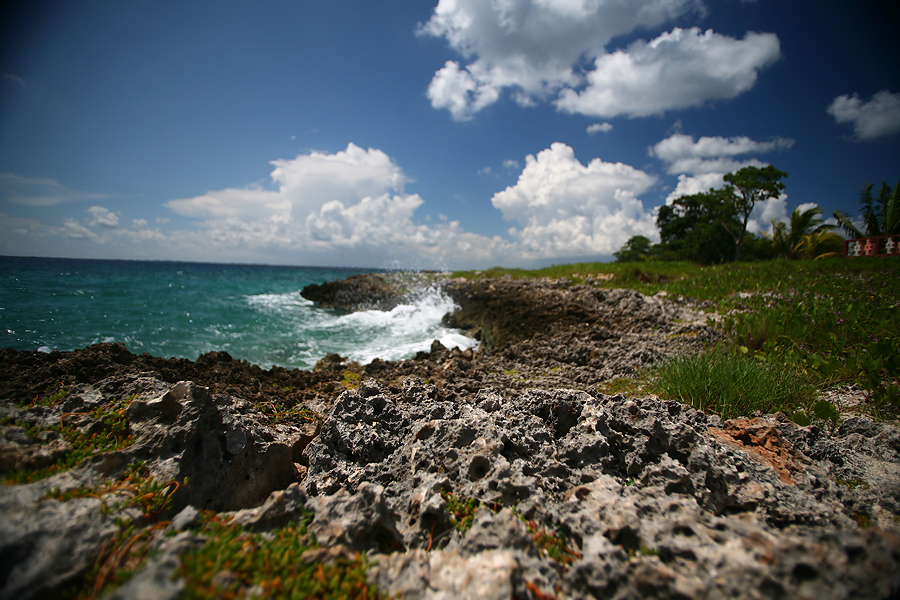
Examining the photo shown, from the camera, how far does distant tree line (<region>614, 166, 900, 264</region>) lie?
2228 cm

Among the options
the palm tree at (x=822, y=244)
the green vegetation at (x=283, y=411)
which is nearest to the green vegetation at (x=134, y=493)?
the green vegetation at (x=283, y=411)

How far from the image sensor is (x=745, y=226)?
24.5 m

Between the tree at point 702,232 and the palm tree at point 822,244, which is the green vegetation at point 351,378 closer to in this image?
the tree at point 702,232

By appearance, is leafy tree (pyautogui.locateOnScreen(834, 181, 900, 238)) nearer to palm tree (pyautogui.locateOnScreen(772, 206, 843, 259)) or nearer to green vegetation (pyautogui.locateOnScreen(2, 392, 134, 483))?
palm tree (pyautogui.locateOnScreen(772, 206, 843, 259))

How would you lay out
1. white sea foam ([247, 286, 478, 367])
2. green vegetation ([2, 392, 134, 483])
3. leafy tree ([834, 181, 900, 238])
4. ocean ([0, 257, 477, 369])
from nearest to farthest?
green vegetation ([2, 392, 134, 483]) < ocean ([0, 257, 477, 369]) < white sea foam ([247, 286, 478, 367]) < leafy tree ([834, 181, 900, 238])

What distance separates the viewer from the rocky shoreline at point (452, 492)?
1408 millimetres

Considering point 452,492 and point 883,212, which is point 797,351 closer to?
point 452,492

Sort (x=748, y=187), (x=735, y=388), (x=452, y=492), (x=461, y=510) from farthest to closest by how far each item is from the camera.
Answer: (x=748, y=187)
(x=735, y=388)
(x=452, y=492)
(x=461, y=510)

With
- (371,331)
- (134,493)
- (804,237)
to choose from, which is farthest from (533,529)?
(804,237)

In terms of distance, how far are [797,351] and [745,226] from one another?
25.2 m

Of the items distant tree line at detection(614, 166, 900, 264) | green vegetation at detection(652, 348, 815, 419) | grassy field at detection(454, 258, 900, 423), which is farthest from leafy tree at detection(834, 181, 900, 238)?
green vegetation at detection(652, 348, 815, 419)

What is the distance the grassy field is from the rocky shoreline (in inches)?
29.2

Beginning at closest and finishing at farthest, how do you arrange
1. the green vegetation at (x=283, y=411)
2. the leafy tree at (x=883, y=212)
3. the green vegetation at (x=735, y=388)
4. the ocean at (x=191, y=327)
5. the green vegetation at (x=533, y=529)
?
the green vegetation at (x=533, y=529) < the green vegetation at (x=735, y=388) < the green vegetation at (x=283, y=411) < the ocean at (x=191, y=327) < the leafy tree at (x=883, y=212)

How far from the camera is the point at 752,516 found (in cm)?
202
